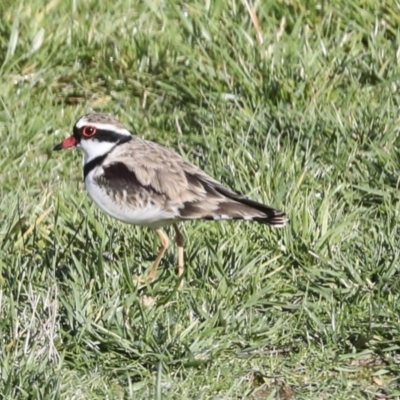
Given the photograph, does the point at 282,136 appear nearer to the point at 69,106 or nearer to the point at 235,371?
the point at 69,106

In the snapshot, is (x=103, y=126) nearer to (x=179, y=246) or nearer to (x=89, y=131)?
(x=89, y=131)

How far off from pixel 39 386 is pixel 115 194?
4.76 feet

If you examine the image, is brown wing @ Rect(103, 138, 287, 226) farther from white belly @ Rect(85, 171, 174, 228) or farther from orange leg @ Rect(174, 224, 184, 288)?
orange leg @ Rect(174, 224, 184, 288)

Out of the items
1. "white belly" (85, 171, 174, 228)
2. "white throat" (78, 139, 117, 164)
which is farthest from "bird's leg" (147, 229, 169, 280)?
"white throat" (78, 139, 117, 164)

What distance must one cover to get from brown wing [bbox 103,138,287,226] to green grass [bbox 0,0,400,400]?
0.90ft

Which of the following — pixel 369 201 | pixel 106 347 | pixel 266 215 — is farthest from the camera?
pixel 369 201

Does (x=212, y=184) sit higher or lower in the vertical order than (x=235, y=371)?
higher

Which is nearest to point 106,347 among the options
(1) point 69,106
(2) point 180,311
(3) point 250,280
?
(2) point 180,311

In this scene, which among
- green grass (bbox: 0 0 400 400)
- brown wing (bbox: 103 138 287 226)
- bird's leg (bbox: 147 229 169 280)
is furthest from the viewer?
bird's leg (bbox: 147 229 169 280)

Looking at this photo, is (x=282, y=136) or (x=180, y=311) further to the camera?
(x=282, y=136)

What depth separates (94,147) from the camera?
6453mm

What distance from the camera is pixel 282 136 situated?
716 cm

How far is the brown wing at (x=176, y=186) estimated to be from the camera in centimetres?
583

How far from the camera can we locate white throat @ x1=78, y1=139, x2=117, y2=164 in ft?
21.0
